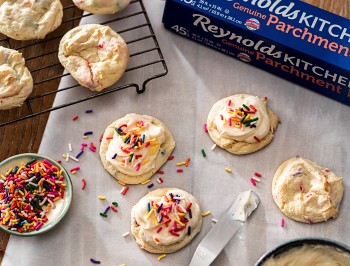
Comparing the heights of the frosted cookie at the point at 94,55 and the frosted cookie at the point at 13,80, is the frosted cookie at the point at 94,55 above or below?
above

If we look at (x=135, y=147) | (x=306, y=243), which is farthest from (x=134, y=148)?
(x=306, y=243)

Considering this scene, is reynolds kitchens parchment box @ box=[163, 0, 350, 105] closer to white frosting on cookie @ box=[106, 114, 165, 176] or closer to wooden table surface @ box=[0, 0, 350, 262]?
wooden table surface @ box=[0, 0, 350, 262]

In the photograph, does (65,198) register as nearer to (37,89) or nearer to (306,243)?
(37,89)

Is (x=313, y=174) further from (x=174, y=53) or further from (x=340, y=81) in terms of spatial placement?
(x=174, y=53)

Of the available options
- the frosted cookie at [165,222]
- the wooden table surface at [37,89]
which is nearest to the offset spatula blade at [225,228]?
the frosted cookie at [165,222]

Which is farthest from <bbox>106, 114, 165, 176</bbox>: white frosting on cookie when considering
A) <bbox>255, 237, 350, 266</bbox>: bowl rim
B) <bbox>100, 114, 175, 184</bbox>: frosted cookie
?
<bbox>255, 237, 350, 266</bbox>: bowl rim

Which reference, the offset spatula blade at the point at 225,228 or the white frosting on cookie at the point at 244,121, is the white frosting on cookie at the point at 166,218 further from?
the white frosting on cookie at the point at 244,121
